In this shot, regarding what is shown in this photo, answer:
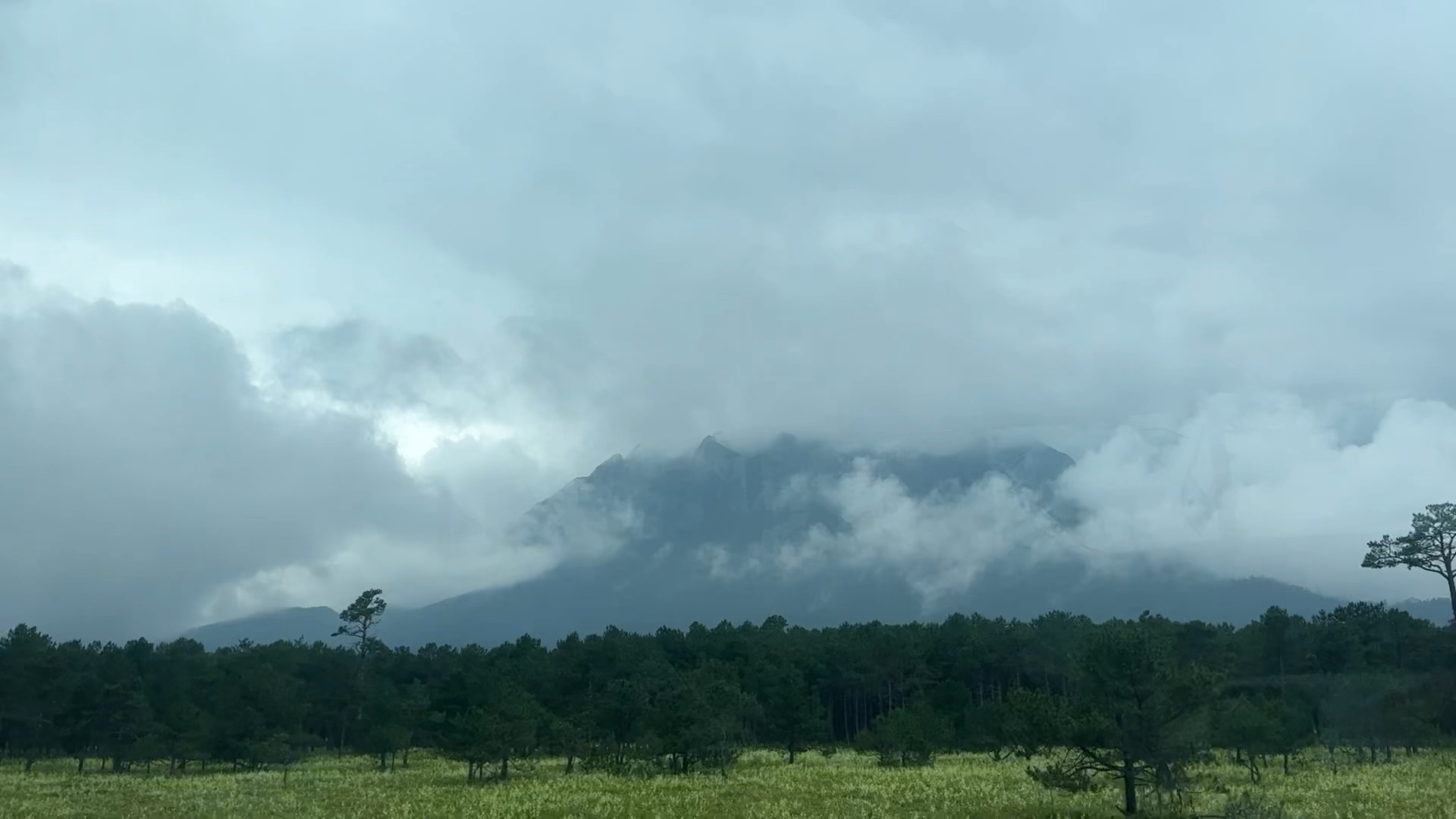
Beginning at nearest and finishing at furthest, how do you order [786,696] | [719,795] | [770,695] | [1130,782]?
[1130,782]
[719,795]
[786,696]
[770,695]

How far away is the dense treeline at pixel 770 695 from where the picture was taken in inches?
1259

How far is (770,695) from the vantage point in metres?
93.2

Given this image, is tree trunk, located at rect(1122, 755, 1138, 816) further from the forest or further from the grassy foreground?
the grassy foreground

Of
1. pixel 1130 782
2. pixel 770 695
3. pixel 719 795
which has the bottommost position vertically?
pixel 770 695

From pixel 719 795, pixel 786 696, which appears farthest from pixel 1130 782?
pixel 786 696

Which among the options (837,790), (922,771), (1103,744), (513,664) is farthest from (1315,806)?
(513,664)

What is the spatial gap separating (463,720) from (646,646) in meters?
47.3

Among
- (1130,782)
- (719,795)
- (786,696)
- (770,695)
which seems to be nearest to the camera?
(1130,782)

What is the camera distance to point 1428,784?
44.3 meters

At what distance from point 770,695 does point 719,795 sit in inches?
1965

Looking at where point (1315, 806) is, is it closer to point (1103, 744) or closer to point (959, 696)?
point (1103, 744)

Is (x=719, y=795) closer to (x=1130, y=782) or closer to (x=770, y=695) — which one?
(x=1130, y=782)

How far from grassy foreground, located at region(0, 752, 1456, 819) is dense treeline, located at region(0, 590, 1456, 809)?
2.60 m

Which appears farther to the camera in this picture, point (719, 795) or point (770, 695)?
point (770, 695)
